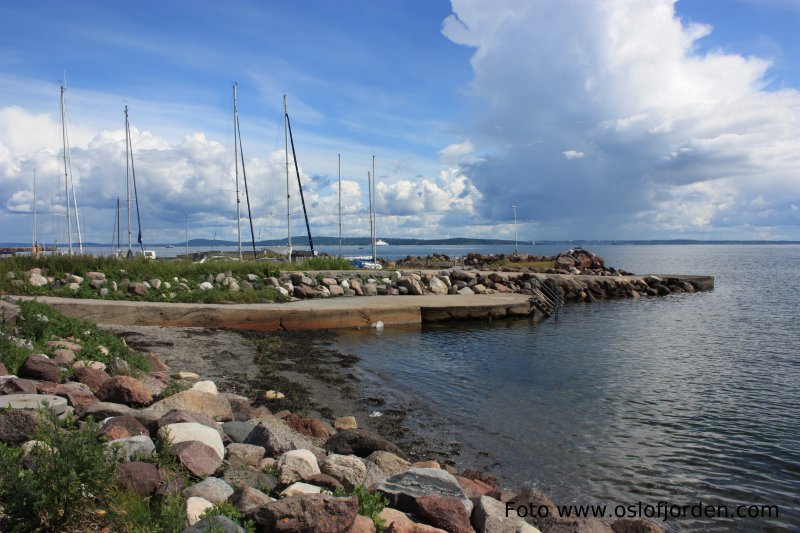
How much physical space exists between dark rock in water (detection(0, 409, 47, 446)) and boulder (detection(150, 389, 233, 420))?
1.67 m

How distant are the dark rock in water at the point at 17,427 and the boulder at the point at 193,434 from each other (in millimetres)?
1079

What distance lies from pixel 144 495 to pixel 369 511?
171 centimetres

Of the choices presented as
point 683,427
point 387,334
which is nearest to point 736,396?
point 683,427

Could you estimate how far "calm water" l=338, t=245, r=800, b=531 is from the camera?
7227 millimetres

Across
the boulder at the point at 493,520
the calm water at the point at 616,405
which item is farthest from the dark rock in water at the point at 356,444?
the boulder at the point at 493,520

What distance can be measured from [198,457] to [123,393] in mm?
2565

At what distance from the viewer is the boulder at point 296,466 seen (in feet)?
16.5

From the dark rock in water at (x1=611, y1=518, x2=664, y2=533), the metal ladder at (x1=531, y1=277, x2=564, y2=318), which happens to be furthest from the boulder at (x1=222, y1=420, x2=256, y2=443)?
the metal ladder at (x1=531, y1=277, x2=564, y2=318)

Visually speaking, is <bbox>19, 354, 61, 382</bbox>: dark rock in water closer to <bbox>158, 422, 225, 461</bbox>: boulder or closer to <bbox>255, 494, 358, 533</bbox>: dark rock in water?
<bbox>158, 422, 225, 461</bbox>: boulder

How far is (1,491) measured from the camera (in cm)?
368

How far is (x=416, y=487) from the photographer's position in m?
4.96

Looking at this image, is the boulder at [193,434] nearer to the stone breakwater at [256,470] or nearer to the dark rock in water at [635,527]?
the stone breakwater at [256,470]

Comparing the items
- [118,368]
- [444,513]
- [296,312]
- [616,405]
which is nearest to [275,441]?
[444,513]

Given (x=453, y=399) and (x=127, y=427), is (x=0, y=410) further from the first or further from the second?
(x=453, y=399)
